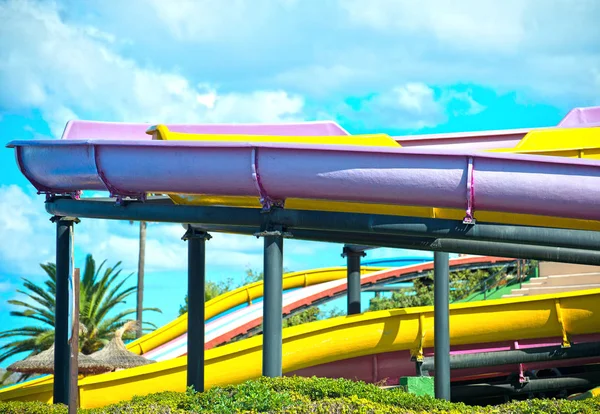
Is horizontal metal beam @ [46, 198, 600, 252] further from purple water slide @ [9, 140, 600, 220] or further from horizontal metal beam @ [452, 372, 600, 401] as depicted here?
horizontal metal beam @ [452, 372, 600, 401]

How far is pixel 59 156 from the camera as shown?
10766 mm

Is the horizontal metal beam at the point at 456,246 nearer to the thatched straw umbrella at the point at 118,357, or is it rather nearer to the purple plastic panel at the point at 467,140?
the purple plastic panel at the point at 467,140

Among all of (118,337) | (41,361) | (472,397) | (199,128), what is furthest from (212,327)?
(199,128)

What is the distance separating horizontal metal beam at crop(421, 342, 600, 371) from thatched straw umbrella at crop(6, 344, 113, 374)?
22.5 ft

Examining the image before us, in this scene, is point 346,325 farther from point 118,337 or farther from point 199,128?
point 118,337

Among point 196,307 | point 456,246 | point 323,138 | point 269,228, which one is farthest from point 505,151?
point 196,307

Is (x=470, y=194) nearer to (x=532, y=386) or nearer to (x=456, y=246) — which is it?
(x=456, y=246)

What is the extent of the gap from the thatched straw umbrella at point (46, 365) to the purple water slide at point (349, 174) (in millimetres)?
8087

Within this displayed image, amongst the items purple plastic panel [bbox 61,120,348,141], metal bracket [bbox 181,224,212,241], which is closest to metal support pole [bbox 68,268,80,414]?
purple plastic panel [bbox 61,120,348,141]

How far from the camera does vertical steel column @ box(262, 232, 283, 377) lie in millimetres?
9906

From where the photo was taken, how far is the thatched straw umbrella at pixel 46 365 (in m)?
17.5

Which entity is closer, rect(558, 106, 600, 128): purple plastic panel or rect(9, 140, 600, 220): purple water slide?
rect(9, 140, 600, 220): purple water slide

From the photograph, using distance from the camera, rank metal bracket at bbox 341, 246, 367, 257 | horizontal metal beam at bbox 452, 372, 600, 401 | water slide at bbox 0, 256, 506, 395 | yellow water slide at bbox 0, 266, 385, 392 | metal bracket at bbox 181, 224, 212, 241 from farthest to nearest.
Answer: yellow water slide at bbox 0, 266, 385, 392
water slide at bbox 0, 256, 506, 395
metal bracket at bbox 341, 246, 367, 257
horizontal metal beam at bbox 452, 372, 600, 401
metal bracket at bbox 181, 224, 212, 241

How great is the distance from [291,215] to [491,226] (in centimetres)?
226
